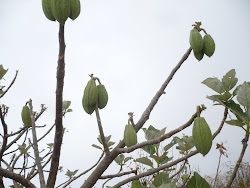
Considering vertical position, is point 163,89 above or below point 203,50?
below

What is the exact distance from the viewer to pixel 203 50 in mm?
1946

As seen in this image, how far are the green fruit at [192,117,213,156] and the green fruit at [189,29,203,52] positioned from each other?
79cm

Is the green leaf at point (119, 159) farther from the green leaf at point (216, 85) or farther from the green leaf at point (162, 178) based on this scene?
the green leaf at point (216, 85)

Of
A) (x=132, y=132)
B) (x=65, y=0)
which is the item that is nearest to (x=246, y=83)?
(x=132, y=132)

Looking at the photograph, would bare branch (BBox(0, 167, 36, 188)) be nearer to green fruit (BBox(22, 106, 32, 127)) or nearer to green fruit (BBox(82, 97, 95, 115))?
green fruit (BBox(82, 97, 95, 115))

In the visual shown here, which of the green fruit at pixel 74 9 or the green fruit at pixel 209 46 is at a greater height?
the green fruit at pixel 209 46

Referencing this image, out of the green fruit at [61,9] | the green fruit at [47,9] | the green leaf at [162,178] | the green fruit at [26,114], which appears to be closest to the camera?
the green fruit at [61,9]

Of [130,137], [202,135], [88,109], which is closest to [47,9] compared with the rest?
[88,109]

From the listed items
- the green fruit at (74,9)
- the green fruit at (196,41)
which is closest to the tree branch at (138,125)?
the green fruit at (196,41)

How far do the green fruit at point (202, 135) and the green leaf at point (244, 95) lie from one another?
1.22ft

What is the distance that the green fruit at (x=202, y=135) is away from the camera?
4.08 feet

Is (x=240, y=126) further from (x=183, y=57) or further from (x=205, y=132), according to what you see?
(x=183, y=57)

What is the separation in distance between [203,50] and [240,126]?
72 cm

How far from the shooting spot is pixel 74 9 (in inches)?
46.6
